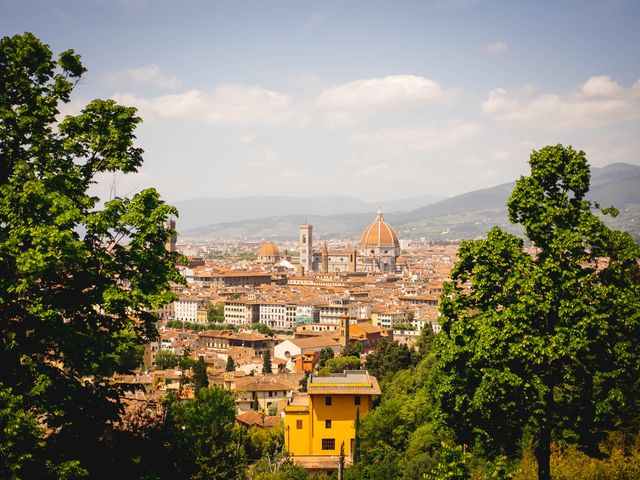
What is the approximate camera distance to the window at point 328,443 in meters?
21.1

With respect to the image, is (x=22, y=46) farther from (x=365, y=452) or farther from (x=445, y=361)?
(x=365, y=452)

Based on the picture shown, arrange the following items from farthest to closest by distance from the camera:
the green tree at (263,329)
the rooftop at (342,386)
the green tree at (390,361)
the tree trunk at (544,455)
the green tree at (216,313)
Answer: the green tree at (216,313)
the green tree at (263,329)
the green tree at (390,361)
the rooftop at (342,386)
the tree trunk at (544,455)

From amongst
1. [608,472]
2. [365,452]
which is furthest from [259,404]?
[608,472]

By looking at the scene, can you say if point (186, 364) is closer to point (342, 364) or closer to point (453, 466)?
point (342, 364)

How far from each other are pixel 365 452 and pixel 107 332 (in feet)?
42.7

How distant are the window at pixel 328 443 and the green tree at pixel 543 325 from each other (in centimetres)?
1353

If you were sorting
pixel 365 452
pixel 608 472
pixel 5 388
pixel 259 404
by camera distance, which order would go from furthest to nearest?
pixel 259 404
pixel 365 452
pixel 608 472
pixel 5 388

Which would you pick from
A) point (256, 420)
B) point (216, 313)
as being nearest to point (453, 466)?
point (256, 420)

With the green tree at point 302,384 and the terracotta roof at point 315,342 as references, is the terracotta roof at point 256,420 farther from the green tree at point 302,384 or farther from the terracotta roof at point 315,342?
the terracotta roof at point 315,342

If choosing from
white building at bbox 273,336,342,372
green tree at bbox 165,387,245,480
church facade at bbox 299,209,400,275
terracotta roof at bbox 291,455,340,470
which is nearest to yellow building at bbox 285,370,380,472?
terracotta roof at bbox 291,455,340,470

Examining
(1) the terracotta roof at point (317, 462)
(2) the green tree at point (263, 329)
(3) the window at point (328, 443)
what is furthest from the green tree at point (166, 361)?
(1) the terracotta roof at point (317, 462)

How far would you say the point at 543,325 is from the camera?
739 centimetres

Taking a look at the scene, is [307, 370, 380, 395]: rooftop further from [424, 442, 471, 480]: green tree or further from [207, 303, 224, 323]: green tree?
[207, 303, 224, 323]: green tree

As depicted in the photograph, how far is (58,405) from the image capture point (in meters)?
6.63
